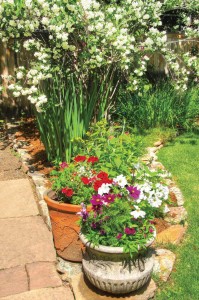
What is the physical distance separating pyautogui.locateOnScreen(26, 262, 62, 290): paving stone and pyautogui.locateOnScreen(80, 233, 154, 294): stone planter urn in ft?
1.31

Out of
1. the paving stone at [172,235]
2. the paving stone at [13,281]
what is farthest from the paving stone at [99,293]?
the paving stone at [172,235]

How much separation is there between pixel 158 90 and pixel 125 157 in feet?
11.7

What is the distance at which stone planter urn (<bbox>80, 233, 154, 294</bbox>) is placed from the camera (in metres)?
2.90

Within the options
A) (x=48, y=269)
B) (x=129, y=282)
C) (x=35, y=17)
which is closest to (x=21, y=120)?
(x=35, y=17)

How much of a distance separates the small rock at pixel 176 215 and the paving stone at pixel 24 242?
1.22m

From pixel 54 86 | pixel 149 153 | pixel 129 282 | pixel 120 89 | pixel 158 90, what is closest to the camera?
Answer: pixel 129 282

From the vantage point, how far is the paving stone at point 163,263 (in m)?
3.35

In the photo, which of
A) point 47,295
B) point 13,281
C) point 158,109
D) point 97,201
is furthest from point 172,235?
point 158,109

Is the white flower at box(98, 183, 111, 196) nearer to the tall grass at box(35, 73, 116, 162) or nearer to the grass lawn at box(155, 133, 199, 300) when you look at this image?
the grass lawn at box(155, 133, 199, 300)

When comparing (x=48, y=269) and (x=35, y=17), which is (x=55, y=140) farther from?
(x=48, y=269)

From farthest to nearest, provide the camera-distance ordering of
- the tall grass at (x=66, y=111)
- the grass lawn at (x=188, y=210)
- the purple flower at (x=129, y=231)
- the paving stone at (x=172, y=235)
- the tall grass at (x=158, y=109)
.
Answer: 1. the tall grass at (x=158, y=109)
2. the tall grass at (x=66, y=111)
3. the paving stone at (x=172, y=235)
4. the grass lawn at (x=188, y=210)
5. the purple flower at (x=129, y=231)

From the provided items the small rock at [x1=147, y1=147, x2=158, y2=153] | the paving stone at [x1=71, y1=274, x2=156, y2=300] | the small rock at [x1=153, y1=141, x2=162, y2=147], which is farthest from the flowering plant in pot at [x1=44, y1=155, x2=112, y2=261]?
the small rock at [x1=153, y1=141, x2=162, y2=147]

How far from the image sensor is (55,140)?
5.02 meters

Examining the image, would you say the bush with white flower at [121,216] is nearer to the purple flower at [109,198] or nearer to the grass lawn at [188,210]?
the purple flower at [109,198]
